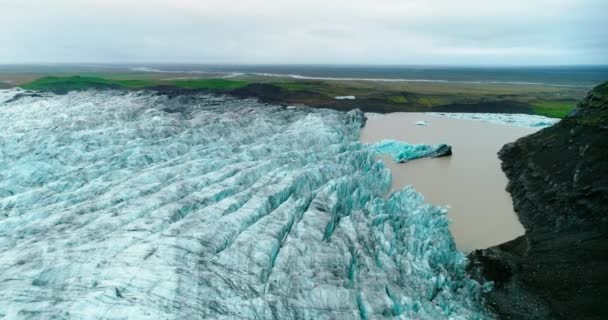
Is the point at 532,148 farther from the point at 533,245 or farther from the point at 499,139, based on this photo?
the point at 533,245

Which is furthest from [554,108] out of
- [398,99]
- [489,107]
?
[398,99]

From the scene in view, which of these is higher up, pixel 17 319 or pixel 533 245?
pixel 17 319

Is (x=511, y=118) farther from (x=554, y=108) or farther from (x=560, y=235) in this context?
(x=560, y=235)

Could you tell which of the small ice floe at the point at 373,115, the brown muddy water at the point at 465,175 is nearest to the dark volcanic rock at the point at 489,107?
the small ice floe at the point at 373,115

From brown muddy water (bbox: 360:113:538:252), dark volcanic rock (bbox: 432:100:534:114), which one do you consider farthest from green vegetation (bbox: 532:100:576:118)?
brown muddy water (bbox: 360:113:538:252)

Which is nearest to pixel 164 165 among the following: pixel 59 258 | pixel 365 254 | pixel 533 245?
pixel 59 258

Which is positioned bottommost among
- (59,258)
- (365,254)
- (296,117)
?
(365,254)
